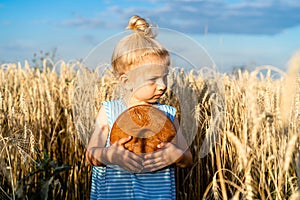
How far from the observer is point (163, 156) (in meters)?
1.54

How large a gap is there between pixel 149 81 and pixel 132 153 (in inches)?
9.7

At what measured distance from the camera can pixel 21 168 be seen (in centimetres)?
214

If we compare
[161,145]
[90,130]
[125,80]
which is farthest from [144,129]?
[90,130]

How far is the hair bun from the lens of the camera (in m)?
1.67

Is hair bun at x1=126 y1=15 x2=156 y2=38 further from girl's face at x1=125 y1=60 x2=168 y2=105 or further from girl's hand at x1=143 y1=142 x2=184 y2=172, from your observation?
girl's hand at x1=143 y1=142 x2=184 y2=172

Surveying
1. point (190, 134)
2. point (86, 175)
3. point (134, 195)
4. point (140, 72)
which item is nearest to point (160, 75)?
point (140, 72)

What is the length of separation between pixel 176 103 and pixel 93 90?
0.45 metres

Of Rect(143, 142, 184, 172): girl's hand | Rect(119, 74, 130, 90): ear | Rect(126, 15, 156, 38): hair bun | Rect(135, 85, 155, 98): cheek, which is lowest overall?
Rect(143, 142, 184, 172): girl's hand

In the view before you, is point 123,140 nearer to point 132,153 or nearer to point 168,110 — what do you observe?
point 132,153

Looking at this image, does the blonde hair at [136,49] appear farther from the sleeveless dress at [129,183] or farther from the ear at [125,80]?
the sleeveless dress at [129,183]

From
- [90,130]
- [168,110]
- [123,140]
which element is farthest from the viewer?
[90,130]

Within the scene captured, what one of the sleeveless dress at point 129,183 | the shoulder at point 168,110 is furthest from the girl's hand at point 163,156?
the shoulder at point 168,110

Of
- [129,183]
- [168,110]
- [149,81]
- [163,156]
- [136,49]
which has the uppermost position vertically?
[136,49]

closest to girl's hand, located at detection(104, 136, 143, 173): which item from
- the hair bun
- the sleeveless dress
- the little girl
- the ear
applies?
the little girl
